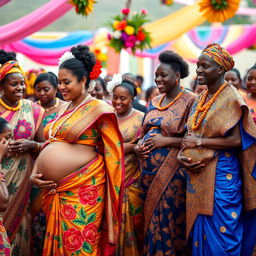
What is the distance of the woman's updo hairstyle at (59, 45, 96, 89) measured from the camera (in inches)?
188

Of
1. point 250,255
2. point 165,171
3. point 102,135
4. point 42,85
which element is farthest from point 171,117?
point 42,85

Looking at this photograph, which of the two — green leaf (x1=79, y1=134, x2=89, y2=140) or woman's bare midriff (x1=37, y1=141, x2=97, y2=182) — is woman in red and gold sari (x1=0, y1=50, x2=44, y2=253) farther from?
green leaf (x1=79, y1=134, x2=89, y2=140)

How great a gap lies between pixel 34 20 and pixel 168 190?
13.9ft

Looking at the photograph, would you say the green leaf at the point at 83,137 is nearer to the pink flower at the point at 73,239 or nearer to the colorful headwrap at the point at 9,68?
the pink flower at the point at 73,239

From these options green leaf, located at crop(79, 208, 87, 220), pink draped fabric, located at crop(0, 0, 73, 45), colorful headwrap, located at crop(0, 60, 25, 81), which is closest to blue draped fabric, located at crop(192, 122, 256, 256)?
green leaf, located at crop(79, 208, 87, 220)

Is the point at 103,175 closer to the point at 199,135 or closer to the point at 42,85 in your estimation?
the point at 199,135

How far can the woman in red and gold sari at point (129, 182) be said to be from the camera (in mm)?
5871

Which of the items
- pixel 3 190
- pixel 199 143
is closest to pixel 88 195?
pixel 3 190

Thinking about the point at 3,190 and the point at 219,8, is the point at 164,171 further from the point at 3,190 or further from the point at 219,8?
the point at 219,8

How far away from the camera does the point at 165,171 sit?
533cm

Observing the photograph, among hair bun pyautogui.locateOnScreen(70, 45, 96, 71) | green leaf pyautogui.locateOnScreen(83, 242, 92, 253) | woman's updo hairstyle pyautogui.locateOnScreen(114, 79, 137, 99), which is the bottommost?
green leaf pyautogui.locateOnScreen(83, 242, 92, 253)

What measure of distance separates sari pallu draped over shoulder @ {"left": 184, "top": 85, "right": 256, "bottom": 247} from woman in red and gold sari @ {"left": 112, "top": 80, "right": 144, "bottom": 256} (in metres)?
1.20

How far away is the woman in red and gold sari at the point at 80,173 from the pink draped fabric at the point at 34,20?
336 centimetres

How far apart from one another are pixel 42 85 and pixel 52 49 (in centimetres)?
669
